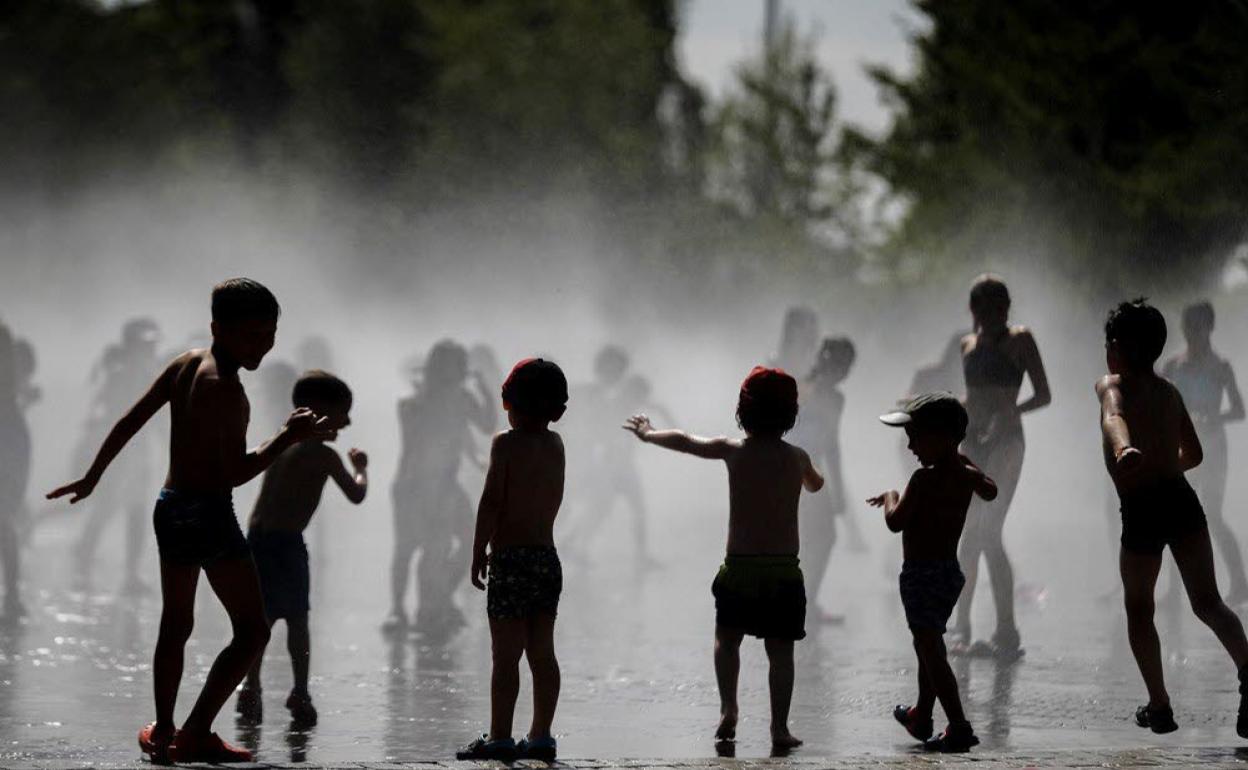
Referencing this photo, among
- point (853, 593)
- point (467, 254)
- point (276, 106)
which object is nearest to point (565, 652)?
point (853, 593)

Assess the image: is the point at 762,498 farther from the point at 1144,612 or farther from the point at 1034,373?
the point at 1034,373

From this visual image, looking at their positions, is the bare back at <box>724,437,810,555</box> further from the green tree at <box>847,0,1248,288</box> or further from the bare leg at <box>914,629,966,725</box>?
the green tree at <box>847,0,1248,288</box>

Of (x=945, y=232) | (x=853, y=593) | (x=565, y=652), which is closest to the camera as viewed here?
(x=565, y=652)

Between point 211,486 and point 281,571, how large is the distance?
6.04 ft

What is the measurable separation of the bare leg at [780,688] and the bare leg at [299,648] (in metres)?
1.87

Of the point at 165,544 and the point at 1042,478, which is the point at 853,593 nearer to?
the point at 165,544

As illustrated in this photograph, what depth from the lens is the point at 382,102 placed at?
47562 mm

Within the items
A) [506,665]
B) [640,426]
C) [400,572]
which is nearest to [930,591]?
[640,426]

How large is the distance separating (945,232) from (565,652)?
20.8 m

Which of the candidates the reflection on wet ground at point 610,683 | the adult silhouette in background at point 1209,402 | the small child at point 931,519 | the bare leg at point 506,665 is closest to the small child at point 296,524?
the reflection on wet ground at point 610,683

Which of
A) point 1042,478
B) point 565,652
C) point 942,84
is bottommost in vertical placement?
point 565,652

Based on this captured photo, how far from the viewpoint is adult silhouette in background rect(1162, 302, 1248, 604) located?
12906 mm

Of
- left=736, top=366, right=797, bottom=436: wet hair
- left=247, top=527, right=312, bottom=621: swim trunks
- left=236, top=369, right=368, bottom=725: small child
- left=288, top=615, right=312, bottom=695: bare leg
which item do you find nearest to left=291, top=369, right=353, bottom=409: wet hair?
left=236, top=369, right=368, bottom=725: small child

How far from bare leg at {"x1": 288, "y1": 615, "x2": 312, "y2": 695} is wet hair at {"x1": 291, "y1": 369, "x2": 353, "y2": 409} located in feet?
2.85
